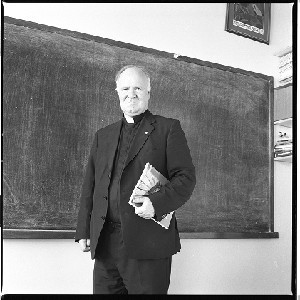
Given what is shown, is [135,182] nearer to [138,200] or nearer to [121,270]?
[138,200]

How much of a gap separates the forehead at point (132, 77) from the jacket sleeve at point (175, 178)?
9.2 inches

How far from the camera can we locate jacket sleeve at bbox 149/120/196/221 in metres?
1.75

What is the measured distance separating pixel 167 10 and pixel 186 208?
995mm

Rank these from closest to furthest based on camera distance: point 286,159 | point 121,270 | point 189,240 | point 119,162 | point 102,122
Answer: point 121,270 → point 119,162 → point 102,122 → point 189,240 → point 286,159

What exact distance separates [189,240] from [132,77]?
2.88 feet

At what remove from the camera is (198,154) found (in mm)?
2277

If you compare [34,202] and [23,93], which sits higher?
[23,93]

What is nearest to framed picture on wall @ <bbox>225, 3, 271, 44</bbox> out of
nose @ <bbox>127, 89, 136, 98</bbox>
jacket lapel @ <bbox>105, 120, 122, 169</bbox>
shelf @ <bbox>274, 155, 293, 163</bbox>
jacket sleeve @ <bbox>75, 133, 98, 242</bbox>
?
shelf @ <bbox>274, 155, 293, 163</bbox>

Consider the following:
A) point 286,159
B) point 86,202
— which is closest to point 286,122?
point 286,159

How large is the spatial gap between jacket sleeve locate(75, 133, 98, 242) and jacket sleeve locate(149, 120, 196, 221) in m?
0.28

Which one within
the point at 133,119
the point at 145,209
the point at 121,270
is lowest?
the point at 121,270

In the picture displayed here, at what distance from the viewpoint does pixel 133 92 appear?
189 centimetres

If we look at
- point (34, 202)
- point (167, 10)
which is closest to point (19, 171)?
point (34, 202)

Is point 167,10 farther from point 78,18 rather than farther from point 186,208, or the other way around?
point 186,208
